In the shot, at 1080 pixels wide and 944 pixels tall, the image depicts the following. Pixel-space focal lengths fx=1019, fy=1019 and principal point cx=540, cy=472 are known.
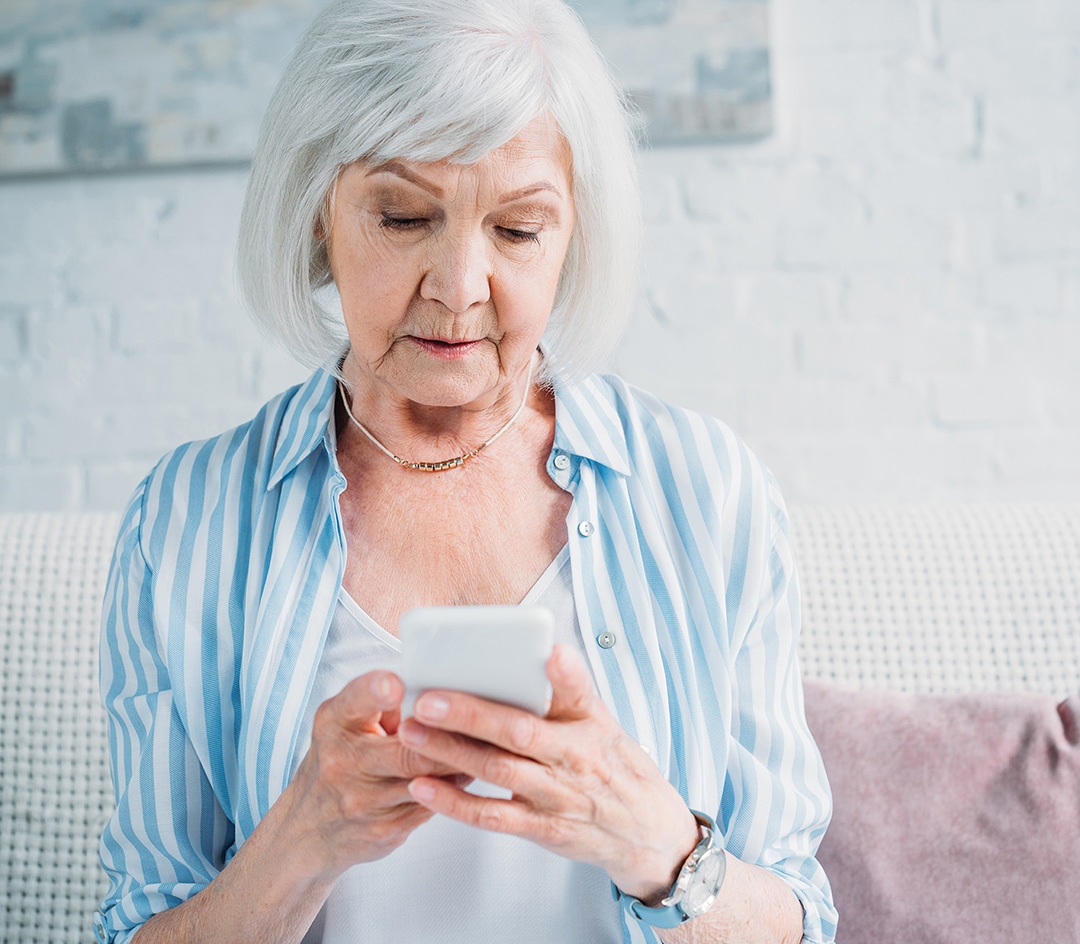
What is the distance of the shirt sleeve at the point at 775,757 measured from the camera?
0.92m

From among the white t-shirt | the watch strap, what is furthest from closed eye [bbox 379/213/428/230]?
the watch strap

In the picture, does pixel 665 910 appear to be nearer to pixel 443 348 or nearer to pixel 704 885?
pixel 704 885

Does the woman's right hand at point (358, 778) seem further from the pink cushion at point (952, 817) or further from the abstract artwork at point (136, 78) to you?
the abstract artwork at point (136, 78)

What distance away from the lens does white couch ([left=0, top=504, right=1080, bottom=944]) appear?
1.30 m

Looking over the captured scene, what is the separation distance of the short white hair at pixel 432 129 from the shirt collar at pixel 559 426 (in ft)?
0.10

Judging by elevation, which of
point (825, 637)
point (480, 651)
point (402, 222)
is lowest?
point (825, 637)

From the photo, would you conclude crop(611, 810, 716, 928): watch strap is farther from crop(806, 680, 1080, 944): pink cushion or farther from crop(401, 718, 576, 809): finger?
crop(806, 680, 1080, 944): pink cushion

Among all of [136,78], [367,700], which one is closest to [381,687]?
[367,700]

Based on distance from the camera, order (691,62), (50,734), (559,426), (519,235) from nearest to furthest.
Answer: (519,235) < (559,426) < (50,734) < (691,62)

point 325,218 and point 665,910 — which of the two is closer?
point 665,910

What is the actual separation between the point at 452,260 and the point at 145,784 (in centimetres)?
54

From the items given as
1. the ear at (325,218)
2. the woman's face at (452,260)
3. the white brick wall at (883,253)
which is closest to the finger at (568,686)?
the woman's face at (452,260)

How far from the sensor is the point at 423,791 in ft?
2.14

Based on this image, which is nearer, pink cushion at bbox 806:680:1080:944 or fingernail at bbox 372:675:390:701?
fingernail at bbox 372:675:390:701
